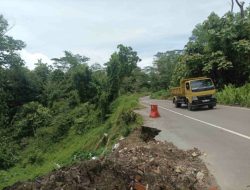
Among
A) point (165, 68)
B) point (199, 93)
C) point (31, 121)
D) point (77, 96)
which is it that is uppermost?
point (165, 68)

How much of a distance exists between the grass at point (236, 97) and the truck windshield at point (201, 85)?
96.4 inches

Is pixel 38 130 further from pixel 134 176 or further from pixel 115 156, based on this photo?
pixel 134 176

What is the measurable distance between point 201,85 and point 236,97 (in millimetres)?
3407

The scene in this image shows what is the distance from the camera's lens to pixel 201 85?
2877cm

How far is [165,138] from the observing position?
52.0 feet

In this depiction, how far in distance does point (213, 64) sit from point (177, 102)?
7849 millimetres

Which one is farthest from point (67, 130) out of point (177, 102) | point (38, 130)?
point (177, 102)

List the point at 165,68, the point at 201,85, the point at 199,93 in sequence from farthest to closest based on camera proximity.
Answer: the point at 165,68 < the point at 201,85 < the point at 199,93

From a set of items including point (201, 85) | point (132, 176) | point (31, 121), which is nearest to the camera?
point (132, 176)

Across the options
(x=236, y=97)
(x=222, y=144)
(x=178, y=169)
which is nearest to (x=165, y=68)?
(x=236, y=97)

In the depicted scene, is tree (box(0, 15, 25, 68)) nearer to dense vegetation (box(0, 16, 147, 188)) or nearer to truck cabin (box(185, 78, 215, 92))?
dense vegetation (box(0, 16, 147, 188))

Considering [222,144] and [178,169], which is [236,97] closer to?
[222,144]

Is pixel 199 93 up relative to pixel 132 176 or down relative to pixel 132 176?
up

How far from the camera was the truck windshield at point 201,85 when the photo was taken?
28.2 m
